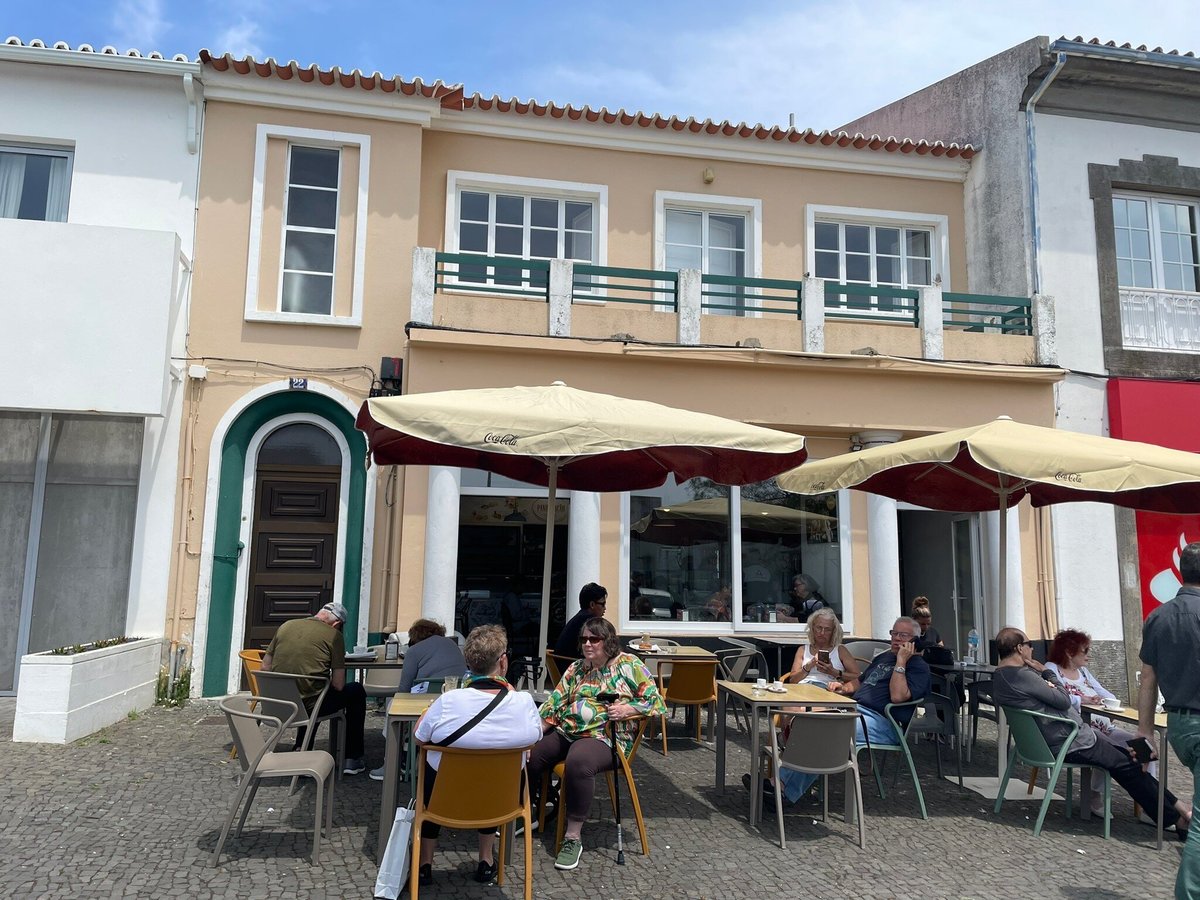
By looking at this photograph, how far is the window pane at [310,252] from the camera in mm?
10702

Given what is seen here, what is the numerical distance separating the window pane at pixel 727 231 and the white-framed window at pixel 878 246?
35.9 inches

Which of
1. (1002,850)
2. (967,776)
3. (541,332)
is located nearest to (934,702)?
(967,776)

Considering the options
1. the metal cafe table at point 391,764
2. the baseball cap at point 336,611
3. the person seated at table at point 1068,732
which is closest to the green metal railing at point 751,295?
the person seated at table at point 1068,732

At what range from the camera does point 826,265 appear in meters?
12.4

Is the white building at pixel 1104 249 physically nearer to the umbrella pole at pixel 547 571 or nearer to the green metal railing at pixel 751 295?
the green metal railing at pixel 751 295

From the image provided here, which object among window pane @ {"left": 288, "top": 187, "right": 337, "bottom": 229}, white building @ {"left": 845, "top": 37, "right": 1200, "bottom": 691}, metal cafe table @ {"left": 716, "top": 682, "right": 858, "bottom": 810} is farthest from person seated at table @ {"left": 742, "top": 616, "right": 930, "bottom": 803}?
window pane @ {"left": 288, "top": 187, "right": 337, "bottom": 229}

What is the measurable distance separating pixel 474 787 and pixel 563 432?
2256 mm

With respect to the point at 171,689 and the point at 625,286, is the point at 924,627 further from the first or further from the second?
the point at 171,689

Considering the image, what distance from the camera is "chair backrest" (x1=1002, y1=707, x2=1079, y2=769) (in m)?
5.80

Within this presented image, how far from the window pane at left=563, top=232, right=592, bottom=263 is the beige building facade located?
30mm

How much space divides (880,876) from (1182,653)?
6.48ft

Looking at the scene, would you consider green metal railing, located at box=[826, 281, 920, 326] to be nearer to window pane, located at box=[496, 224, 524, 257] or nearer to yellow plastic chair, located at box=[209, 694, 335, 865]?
window pane, located at box=[496, 224, 524, 257]

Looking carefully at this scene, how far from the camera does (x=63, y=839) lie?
5.09 meters

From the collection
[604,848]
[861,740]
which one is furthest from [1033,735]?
[604,848]
